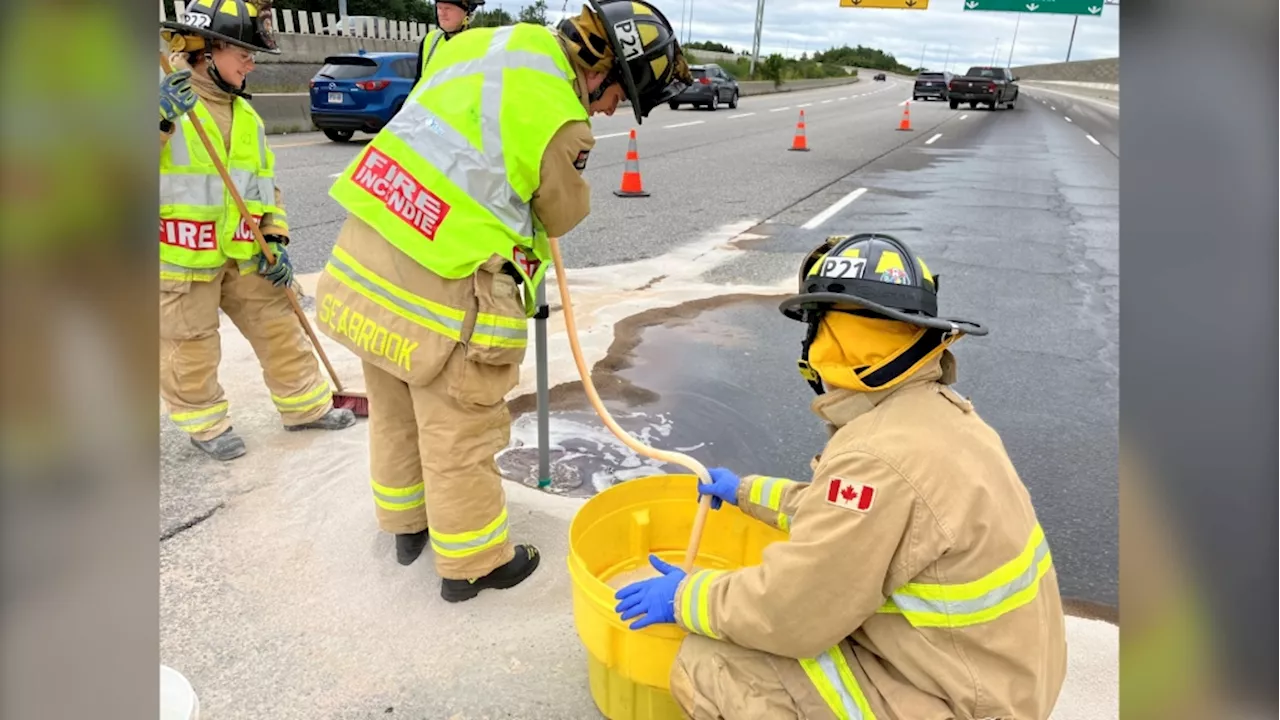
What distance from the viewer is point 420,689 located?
2.54 metres

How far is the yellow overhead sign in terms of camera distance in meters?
30.4

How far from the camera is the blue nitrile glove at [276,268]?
3848mm

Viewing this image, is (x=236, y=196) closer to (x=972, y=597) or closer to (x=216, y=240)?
(x=216, y=240)

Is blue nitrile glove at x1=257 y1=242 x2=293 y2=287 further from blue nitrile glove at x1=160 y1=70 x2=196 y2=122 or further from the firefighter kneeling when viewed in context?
the firefighter kneeling

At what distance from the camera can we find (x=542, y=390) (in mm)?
3455

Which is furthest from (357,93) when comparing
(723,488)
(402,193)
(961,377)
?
(723,488)

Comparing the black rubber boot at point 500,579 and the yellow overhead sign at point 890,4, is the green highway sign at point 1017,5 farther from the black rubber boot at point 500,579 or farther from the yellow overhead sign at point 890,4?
the black rubber boot at point 500,579

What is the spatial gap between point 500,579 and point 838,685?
1376 millimetres

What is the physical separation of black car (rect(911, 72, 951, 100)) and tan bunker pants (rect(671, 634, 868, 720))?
1789 inches

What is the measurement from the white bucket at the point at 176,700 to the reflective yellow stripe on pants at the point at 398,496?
1.56m

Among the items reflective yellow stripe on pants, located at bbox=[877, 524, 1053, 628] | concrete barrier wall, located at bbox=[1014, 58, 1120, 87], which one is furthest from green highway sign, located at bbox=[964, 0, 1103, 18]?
concrete barrier wall, located at bbox=[1014, 58, 1120, 87]
